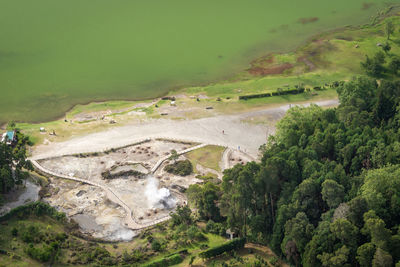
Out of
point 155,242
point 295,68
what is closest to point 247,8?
point 295,68

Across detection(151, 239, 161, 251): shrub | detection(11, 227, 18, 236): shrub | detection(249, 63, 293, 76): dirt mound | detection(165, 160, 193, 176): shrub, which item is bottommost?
detection(151, 239, 161, 251): shrub

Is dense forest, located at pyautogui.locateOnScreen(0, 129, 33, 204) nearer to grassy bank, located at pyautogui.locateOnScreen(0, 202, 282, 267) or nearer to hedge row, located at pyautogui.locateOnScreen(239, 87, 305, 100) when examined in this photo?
grassy bank, located at pyautogui.locateOnScreen(0, 202, 282, 267)

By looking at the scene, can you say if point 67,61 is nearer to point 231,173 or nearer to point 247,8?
point 247,8

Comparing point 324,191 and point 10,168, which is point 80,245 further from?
point 324,191

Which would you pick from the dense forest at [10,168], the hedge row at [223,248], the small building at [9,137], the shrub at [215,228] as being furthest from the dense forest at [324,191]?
the small building at [9,137]

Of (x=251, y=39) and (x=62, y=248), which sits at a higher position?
(x=251, y=39)

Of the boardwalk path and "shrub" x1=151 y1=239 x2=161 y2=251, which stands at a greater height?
the boardwalk path

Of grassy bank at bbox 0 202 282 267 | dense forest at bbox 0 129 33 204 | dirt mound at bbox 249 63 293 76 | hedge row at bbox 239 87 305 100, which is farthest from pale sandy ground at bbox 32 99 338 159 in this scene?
grassy bank at bbox 0 202 282 267
